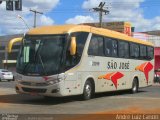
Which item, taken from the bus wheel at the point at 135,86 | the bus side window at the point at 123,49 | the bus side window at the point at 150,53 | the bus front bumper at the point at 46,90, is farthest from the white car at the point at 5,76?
the bus front bumper at the point at 46,90

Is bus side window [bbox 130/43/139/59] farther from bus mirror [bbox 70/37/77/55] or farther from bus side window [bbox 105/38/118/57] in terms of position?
bus mirror [bbox 70/37/77/55]

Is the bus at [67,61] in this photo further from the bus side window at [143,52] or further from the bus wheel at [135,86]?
the bus side window at [143,52]

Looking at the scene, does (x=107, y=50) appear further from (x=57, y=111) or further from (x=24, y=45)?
(x=57, y=111)

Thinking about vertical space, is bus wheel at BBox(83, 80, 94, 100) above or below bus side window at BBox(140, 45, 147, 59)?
below

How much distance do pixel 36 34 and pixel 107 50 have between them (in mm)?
4224

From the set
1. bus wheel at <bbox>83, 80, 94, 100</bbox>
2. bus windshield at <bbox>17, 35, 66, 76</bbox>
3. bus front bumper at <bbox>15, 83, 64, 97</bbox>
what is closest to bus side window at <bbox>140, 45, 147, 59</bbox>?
bus wheel at <bbox>83, 80, 94, 100</bbox>

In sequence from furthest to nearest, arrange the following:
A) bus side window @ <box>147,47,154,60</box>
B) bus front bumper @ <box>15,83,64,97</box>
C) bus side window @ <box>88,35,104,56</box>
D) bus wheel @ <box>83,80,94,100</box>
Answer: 1. bus side window @ <box>147,47,154,60</box>
2. bus side window @ <box>88,35,104,56</box>
3. bus wheel @ <box>83,80,94,100</box>
4. bus front bumper @ <box>15,83,64,97</box>

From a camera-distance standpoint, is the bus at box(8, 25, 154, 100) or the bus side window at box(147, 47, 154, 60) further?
the bus side window at box(147, 47, 154, 60)

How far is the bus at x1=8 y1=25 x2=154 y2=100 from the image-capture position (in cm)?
1806

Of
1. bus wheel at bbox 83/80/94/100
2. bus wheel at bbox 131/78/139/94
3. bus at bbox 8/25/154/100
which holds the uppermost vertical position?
bus at bbox 8/25/154/100

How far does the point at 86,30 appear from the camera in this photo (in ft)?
65.2

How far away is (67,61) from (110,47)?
437 centimetres

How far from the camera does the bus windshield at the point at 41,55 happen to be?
713 inches

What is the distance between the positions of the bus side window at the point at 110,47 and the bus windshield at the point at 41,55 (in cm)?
382
